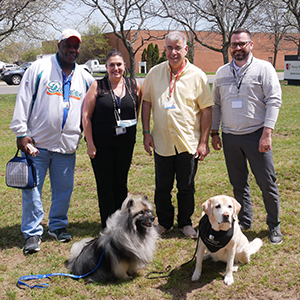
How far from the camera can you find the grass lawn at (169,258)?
313 centimetres

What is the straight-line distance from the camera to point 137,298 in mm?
3088

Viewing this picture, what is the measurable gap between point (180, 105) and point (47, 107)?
1.53 m

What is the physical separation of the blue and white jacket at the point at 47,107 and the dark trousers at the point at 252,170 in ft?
6.15

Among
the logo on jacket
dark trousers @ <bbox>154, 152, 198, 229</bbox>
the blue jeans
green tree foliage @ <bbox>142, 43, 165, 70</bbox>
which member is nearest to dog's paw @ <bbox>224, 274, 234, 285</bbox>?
dark trousers @ <bbox>154, 152, 198, 229</bbox>

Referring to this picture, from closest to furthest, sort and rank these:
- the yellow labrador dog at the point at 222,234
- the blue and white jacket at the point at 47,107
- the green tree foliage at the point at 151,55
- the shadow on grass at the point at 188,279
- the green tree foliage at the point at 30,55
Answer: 1. the yellow labrador dog at the point at 222,234
2. the shadow on grass at the point at 188,279
3. the blue and white jacket at the point at 47,107
4. the green tree foliage at the point at 151,55
5. the green tree foliage at the point at 30,55

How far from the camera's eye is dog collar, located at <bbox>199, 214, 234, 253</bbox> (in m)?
3.09

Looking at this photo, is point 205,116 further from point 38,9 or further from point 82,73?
point 38,9

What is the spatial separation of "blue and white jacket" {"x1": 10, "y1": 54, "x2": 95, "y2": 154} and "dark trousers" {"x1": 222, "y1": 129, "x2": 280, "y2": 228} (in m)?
1.87

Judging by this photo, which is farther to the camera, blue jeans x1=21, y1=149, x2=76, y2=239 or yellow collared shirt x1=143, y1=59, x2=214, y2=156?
blue jeans x1=21, y1=149, x2=76, y2=239

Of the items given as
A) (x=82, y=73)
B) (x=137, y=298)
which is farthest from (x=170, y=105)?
(x=137, y=298)

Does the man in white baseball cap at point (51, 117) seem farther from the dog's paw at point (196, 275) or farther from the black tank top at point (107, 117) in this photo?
the dog's paw at point (196, 275)

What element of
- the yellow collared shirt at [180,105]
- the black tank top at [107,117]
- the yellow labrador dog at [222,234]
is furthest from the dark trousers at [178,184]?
the yellow labrador dog at [222,234]

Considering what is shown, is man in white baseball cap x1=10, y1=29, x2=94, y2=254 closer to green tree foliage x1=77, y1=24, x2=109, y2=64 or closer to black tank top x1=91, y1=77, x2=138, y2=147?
black tank top x1=91, y1=77, x2=138, y2=147

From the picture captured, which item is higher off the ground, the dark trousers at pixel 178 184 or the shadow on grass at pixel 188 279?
the dark trousers at pixel 178 184
